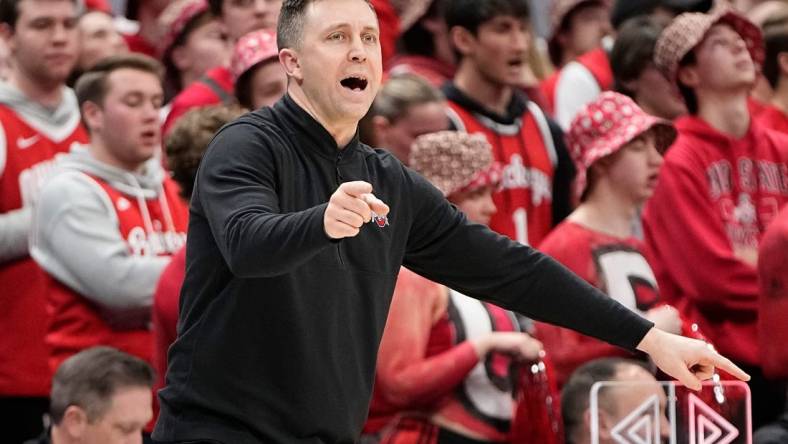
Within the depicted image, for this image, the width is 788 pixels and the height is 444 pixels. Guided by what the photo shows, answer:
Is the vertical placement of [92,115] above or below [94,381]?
above

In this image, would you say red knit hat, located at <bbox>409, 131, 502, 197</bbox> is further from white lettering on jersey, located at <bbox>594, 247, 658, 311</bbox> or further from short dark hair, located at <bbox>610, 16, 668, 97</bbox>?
short dark hair, located at <bbox>610, 16, 668, 97</bbox>

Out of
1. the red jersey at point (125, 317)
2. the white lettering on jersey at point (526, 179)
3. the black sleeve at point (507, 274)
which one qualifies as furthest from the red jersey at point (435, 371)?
the black sleeve at point (507, 274)

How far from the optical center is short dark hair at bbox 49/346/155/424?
4703 mm


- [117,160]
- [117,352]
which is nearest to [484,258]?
[117,352]

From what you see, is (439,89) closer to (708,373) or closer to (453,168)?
(453,168)

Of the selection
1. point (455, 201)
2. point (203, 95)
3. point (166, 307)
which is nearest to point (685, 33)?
point (455, 201)

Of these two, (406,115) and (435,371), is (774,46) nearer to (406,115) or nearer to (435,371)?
(406,115)

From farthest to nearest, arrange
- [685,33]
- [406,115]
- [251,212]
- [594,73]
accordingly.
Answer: [594,73] → [685,33] → [406,115] → [251,212]

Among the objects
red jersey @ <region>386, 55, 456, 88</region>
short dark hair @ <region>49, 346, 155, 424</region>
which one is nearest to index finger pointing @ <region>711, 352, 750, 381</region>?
short dark hair @ <region>49, 346, 155, 424</region>

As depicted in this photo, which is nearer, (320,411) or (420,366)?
(320,411)

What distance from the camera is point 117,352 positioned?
15.7ft

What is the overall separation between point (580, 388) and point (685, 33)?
6.39 ft

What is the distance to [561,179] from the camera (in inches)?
246

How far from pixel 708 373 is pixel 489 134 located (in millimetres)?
2758
